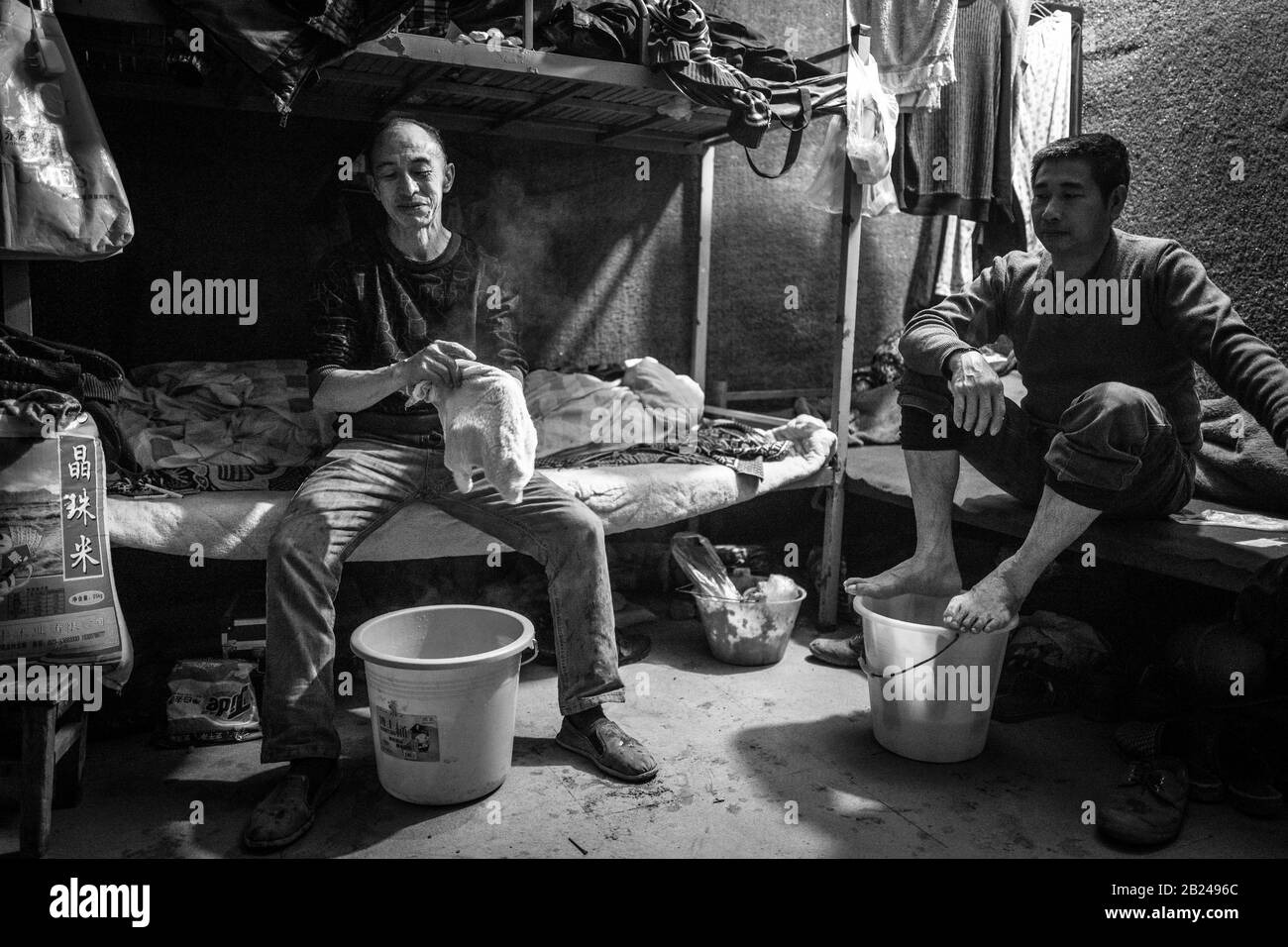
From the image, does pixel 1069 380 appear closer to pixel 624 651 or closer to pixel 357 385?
pixel 624 651

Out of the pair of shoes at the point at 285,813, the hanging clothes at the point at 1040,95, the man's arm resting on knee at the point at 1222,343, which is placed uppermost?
the hanging clothes at the point at 1040,95

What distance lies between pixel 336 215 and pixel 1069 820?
3198 mm

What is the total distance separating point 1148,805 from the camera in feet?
7.09

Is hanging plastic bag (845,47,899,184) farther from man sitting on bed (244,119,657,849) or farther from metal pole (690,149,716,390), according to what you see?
man sitting on bed (244,119,657,849)

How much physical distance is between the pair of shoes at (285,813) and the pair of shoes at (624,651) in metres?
1.08

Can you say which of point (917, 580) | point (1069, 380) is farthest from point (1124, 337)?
point (917, 580)

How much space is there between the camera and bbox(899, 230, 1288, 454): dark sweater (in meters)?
2.44

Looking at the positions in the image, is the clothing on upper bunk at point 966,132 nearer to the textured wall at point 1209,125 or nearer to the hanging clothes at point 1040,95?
the hanging clothes at point 1040,95

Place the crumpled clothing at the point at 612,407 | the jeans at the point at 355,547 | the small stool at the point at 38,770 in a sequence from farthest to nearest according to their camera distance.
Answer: the crumpled clothing at the point at 612,407 → the jeans at the point at 355,547 → the small stool at the point at 38,770

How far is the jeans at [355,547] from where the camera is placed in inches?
86.7

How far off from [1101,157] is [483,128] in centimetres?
231

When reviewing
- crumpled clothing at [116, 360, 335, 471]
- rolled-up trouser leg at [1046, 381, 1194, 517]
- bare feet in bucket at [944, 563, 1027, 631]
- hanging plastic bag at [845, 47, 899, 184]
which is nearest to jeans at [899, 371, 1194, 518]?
rolled-up trouser leg at [1046, 381, 1194, 517]

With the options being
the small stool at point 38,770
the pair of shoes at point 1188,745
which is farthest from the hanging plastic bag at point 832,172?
the small stool at point 38,770

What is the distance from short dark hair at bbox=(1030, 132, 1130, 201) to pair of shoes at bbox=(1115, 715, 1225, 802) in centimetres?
149
